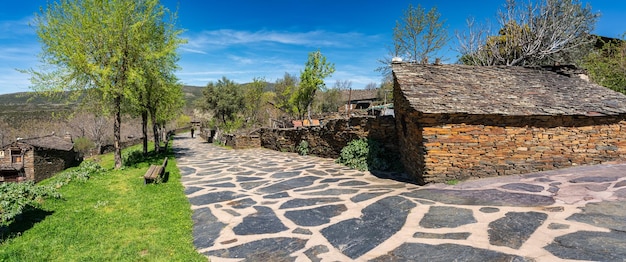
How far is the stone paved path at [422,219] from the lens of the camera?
409cm

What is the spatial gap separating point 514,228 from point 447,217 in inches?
39.3

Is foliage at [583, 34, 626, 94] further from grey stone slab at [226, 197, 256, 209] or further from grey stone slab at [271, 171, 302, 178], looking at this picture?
grey stone slab at [226, 197, 256, 209]

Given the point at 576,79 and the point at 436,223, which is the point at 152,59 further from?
the point at 576,79

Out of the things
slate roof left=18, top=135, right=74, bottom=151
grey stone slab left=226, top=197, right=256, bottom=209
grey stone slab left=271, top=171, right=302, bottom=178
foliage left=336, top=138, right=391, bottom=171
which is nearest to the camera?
grey stone slab left=226, top=197, right=256, bottom=209

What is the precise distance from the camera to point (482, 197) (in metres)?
6.29

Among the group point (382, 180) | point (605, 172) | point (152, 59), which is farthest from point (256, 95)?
point (605, 172)

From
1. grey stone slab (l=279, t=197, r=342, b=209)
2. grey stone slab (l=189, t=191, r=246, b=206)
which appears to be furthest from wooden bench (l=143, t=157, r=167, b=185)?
grey stone slab (l=279, t=197, r=342, b=209)

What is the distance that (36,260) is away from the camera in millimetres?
4543

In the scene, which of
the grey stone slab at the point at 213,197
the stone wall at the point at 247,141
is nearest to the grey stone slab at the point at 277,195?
the grey stone slab at the point at 213,197

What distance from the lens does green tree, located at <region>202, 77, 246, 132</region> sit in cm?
3688

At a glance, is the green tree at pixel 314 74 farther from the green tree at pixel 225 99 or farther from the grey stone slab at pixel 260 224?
the grey stone slab at pixel 260 224

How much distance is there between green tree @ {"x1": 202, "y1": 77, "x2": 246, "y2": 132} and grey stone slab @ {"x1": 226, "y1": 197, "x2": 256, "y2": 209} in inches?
1184

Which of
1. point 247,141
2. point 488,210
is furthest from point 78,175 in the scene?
point 488,210

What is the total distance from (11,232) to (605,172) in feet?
41.5
